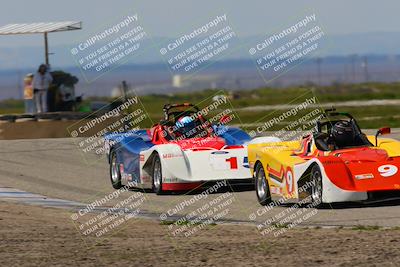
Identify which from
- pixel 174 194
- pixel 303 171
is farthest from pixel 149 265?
pixel 174 194

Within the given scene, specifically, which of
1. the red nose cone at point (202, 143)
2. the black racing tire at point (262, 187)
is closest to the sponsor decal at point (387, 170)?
the black racing tire at point (262, 187)

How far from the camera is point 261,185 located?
17047mm

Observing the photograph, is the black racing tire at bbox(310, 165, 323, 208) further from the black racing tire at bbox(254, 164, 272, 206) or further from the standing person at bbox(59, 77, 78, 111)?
the standing person at bbox(59, 77, 78, 111)

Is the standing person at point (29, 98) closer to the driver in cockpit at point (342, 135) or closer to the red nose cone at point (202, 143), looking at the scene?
the red nose cone at point (202, 143)

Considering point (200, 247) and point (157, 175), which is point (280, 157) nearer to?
point (157, 175)

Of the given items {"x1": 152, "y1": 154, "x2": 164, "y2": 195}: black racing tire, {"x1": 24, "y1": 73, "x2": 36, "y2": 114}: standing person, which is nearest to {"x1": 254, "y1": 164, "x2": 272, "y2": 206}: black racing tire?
{"x1": 152, "y1": 154, "x2": 164, "y2": 195}: black racing tire

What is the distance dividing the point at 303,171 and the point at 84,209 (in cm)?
335

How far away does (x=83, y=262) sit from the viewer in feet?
36.3

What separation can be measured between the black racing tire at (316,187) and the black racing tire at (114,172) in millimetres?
5747

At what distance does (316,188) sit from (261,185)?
67.5 inches

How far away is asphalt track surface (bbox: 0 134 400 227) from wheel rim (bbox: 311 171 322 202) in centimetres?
18

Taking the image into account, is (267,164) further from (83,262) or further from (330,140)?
(83,262)

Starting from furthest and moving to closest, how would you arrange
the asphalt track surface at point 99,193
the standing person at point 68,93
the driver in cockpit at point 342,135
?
the standing person at point 68,93
the driver in cockpit at point 342,135
the asphalt track surface at point 99,193

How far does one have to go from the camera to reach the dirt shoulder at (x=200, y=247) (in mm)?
10953
